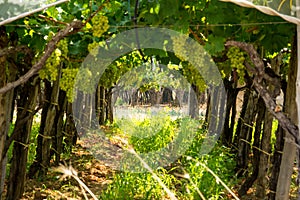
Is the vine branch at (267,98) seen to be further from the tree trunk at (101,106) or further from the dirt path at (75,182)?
the tree trunk at (101,106)

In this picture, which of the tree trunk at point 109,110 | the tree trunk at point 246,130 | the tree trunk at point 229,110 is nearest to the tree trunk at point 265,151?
the tree trunk at point 246,130

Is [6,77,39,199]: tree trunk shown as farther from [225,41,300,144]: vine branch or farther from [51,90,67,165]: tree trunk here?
[225,41,300,144]: vine branch

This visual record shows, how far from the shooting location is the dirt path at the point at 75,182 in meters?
4.31

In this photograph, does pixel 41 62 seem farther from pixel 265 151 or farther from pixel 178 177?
pixel 178 177

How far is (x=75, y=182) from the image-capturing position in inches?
192

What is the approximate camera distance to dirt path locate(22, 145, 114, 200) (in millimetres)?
4312

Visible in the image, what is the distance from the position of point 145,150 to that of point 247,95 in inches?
63.9

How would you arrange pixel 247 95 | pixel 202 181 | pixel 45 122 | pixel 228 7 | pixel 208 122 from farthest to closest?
pixel 208 122, pixel 247 95, pixel 45 122, pixel 202 181, pixel 228 7

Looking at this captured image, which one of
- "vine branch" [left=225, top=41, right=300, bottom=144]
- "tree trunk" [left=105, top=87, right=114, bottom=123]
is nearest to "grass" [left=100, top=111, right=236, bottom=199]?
"vine branch" [left=225, top=41, right=300, bottom=144]

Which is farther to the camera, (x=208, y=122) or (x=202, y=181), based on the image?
(x=208, y=122)

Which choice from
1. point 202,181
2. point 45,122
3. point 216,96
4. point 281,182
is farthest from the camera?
point 216,96

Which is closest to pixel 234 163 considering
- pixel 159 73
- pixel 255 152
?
pixel 255 152

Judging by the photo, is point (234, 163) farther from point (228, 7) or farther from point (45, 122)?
point (228, 7)

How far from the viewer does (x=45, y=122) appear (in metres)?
4.59
